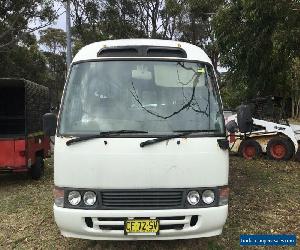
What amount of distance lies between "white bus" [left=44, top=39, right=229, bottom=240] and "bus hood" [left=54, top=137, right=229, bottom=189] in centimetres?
1

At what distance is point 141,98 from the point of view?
581cm

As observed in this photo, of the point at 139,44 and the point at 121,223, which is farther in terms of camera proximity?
the point at 139,44

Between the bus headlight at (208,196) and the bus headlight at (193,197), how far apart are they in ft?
0.22

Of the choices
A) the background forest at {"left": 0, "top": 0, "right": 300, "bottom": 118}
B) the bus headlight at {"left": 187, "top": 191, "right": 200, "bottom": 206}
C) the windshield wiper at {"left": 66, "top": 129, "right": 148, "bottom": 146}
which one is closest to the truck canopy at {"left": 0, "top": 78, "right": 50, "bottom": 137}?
the background forest at {"left": 0, "top": 0, "right": 300, "bottom": 118}

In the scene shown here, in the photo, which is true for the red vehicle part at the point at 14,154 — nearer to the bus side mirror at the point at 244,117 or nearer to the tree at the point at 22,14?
the bus side mirror at the point at 244,117

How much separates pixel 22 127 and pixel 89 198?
7.76 metres

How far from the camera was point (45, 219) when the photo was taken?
7.63 meters

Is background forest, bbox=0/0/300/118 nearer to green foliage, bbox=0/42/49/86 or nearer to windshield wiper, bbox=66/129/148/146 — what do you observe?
green foliage, bbox=0/42/49/86

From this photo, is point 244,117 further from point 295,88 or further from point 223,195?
point 295,88

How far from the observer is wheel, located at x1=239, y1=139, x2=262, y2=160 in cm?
1552

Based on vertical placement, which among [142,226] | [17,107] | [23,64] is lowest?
[142,226]

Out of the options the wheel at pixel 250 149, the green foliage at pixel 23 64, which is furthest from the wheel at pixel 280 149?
the green foliage at pixel 23 64

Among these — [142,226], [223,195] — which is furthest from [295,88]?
[142,226]

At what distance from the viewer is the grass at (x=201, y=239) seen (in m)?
6.38
